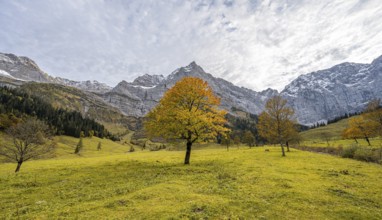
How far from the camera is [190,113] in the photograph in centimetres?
3309

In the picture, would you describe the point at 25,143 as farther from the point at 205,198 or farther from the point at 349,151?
the point at 349,151

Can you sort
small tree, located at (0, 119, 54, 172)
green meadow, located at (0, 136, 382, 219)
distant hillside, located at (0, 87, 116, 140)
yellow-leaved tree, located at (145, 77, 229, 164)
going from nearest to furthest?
green meadow, located at (0, 136, 382, 219)
yellow-leaved tree, located at (145, 77, 229, 164)
small tree, located at (0, 119, 54, 172)
distant hillside, located at (0, 87, 116, 140)

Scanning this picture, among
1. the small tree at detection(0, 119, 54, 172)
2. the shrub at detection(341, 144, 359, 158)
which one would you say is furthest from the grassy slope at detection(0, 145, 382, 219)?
the shrub at detection(341, 144, 359, 158)

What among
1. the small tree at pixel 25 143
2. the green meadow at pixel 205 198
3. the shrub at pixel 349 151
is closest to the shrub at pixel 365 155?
the shrub at pixel 349 151

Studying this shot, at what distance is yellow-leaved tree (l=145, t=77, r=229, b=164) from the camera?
33875 millimetres

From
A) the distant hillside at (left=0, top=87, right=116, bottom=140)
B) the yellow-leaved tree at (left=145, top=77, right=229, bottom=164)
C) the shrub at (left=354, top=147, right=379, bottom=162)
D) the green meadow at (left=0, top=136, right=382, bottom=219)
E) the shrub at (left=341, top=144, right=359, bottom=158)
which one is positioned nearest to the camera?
the green meadow at (left=0, top=136, right=382, bottom=219)

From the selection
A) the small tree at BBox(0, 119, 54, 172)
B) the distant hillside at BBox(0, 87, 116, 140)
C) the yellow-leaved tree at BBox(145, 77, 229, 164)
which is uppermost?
the distant hillside at BBox(0, 87, 116, 140)

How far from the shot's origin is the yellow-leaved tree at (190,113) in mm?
33875

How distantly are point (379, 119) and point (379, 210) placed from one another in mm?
55140

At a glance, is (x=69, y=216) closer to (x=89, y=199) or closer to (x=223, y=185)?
(x=89, y=199)

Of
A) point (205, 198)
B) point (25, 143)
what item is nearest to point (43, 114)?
point (25, 143)

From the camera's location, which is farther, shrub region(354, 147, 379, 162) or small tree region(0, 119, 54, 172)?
shrub region(354, 147, 379, 162)

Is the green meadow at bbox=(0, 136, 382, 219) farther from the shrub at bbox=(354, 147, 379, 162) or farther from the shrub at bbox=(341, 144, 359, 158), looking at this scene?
the shrub at bbox=(341, 144, 359, 158)

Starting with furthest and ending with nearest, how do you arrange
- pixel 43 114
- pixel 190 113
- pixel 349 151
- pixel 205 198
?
pixel 43 114
pixel 349 151
pixel 190 113
pixel 205 198
